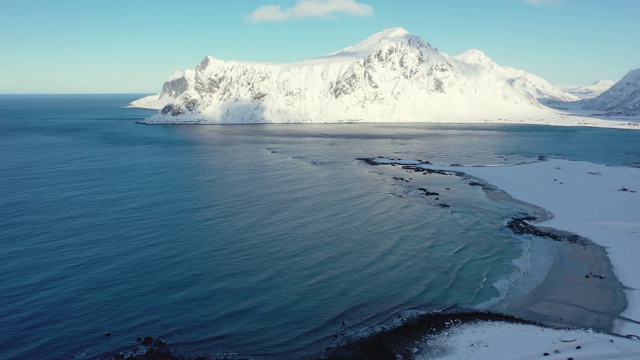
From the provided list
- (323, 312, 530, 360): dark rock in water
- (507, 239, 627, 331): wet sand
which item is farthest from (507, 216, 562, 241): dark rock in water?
(323, 312, 530, 360): dark rock in water

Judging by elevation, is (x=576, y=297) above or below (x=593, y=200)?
below

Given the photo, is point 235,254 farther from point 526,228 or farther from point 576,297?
point 526,228

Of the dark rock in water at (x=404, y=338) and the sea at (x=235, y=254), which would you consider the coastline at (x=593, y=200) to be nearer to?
the sea at (x=235, y=254)

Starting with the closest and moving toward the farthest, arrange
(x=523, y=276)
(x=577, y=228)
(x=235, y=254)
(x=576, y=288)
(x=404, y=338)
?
(x=404, y=338)
(x=576, y=288)
(x=523, y=276)
(x=235, y=254)
(x=577, y=228)

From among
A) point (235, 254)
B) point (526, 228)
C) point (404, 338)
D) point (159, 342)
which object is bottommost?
point (159, 342)

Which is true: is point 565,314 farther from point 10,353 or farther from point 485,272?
point 10,353

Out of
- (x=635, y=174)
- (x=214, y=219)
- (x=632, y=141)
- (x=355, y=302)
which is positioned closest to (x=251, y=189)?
(x=214, y=219)

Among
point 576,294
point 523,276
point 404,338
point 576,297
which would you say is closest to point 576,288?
point 576,294
